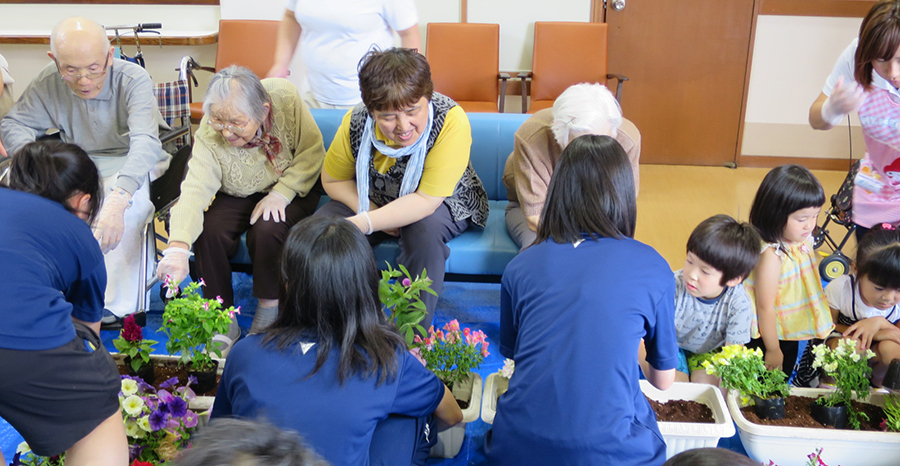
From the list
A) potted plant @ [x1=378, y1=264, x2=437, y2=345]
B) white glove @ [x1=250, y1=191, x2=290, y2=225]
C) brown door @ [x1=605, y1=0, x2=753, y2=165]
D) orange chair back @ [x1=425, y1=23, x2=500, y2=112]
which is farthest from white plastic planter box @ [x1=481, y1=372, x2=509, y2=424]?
brown door @ [x1=605, y1=0, x2=753, y2=165]

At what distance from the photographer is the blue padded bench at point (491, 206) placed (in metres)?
2.50

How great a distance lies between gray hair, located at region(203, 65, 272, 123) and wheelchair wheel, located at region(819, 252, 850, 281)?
2144mm

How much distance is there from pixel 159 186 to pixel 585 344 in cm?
210

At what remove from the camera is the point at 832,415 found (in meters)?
1.86

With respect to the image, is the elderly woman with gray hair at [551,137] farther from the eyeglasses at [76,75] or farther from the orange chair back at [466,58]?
the orange chair back at [466,58]

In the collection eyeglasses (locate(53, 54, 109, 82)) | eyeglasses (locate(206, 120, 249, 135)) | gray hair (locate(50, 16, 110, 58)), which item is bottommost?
eyeglasses (locate(206, 120, 249, 135))

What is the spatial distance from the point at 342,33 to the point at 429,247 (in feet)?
4.06

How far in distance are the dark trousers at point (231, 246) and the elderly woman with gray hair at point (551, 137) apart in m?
0.88

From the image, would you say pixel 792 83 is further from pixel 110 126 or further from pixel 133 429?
pixel 133 429

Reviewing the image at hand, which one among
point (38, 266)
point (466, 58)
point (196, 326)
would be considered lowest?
point (196, 326)

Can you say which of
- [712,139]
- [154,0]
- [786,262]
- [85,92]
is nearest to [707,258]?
[786,262]

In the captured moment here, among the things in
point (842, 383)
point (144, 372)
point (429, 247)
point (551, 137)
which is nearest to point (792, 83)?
point (551, 137)

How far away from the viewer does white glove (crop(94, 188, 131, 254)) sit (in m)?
2.34

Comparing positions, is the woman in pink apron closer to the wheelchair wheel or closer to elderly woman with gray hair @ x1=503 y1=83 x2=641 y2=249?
the wheelchair wheel
